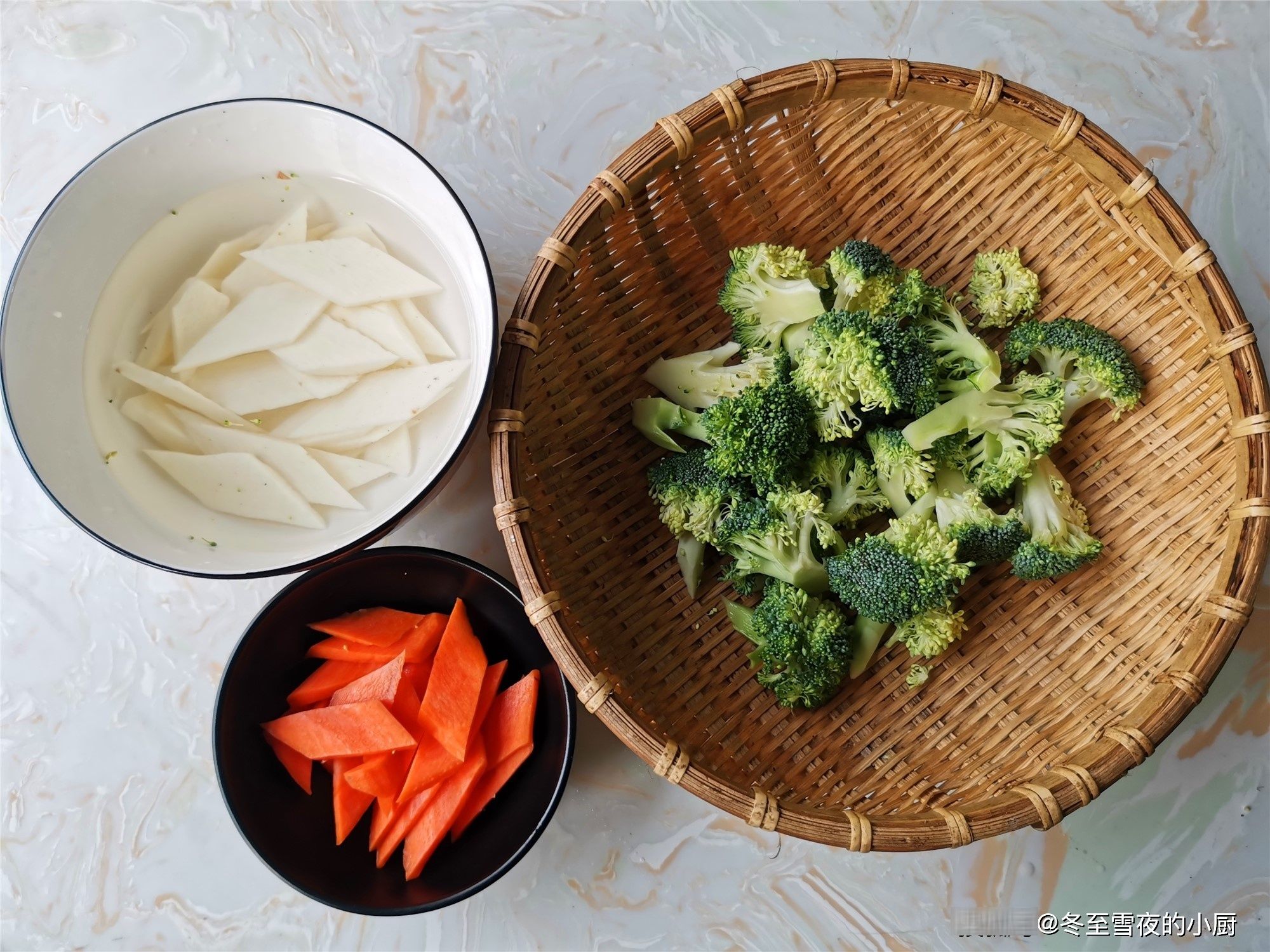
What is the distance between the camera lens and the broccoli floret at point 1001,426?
4.60 ft

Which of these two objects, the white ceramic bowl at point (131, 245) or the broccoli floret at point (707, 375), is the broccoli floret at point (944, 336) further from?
the white ceramic bowl at point (131, 245)

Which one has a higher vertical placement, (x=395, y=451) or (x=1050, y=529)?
(x=1050, y=529)

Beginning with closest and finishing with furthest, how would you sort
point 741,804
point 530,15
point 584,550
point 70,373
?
1. point 741,804
2. point 70,373
3. point 584,550
4. point 530,15

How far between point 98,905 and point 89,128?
4.55 feet

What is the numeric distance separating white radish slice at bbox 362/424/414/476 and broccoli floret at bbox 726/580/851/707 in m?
0.60

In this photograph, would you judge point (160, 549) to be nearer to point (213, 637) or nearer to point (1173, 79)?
point (213, 637)

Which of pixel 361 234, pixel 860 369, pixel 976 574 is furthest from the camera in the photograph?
pixel 976 574

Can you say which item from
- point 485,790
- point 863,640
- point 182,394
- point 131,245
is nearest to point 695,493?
point 863,640

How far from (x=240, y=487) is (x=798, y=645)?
89 centimetres

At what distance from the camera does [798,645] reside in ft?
4.58

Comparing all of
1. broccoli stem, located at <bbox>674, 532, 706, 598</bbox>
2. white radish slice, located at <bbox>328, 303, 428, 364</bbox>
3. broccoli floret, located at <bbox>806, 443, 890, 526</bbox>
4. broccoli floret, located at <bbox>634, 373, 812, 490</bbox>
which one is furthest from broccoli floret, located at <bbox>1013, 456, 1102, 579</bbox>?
white radish slice, located at <bbox>328, 303, 428, 364</bbox>

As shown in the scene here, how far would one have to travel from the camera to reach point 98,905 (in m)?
1.55

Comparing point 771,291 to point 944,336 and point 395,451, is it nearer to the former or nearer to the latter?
point 944,336

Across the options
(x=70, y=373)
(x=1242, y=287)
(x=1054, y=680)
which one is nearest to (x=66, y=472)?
(x=70, y=373)
